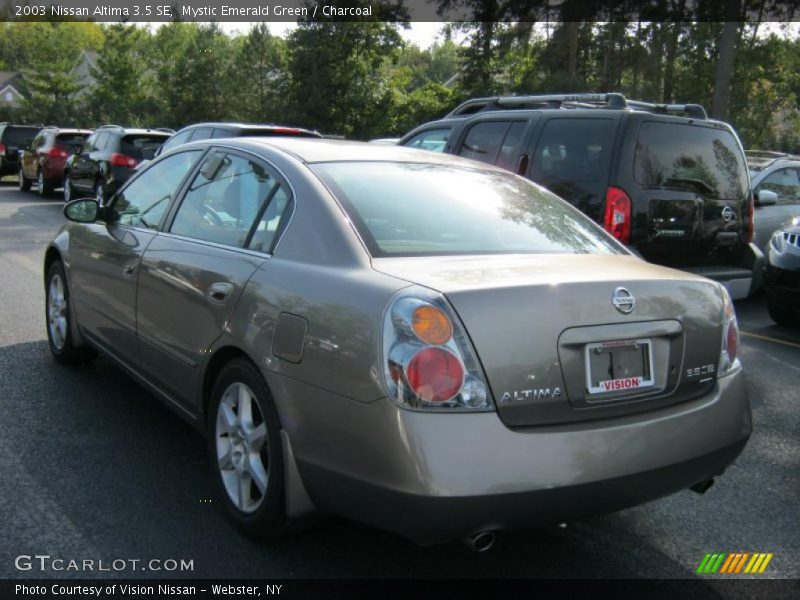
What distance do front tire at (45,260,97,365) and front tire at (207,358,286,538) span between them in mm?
2335

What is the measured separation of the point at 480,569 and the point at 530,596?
25 centimetres

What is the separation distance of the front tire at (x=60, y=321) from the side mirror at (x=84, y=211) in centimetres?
61

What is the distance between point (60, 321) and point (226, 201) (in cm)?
234

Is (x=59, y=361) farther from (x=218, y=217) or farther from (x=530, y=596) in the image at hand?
(x=530, y=596)

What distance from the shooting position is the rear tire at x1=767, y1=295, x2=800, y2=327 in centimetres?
783

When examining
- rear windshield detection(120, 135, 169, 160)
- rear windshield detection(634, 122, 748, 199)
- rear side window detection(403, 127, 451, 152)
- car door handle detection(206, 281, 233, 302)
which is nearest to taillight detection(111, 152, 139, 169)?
rear windshield detection(120, 135, 169, 160)

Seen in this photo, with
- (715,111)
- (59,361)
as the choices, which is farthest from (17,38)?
(59,361)

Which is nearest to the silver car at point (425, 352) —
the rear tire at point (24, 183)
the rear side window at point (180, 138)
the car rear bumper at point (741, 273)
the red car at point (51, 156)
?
the car rear bumper at point (741, 273)

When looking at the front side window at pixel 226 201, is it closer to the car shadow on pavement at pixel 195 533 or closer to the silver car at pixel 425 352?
the silver car at pixel 425 352

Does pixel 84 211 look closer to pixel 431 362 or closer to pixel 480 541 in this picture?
pixel 431 362

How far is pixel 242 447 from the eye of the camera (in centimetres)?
333

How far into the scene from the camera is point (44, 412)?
469 cm

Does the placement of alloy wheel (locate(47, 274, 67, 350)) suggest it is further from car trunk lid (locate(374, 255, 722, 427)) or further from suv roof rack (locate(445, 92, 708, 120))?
suv roof rack (locate(445, 92, 708, 120))

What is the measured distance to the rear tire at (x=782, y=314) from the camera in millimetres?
7828
